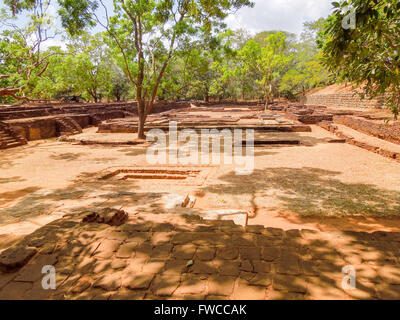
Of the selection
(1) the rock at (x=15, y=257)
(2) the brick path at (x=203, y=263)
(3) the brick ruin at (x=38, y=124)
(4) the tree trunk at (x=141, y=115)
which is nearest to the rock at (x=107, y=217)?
(2) the brick path at (x=203, y=263)

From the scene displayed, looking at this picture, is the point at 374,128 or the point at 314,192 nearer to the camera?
the point at 314,192

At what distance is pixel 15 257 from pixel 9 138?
38.4ft

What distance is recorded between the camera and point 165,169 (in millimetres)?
7070

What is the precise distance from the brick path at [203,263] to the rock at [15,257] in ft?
0.15

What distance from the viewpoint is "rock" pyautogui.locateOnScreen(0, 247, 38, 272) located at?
87.6 inches

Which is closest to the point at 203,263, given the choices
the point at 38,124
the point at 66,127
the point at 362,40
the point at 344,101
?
the point at 362,40

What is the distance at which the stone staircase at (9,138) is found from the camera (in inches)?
432

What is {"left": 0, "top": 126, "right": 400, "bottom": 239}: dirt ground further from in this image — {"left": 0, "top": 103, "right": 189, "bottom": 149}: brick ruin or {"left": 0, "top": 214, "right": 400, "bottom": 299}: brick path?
{"left": 0, "top": 103, "right": 189, "bottom": 149}: brick ruin

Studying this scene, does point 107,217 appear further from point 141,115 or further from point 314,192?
point 141,115

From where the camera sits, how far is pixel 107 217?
3.31 metres

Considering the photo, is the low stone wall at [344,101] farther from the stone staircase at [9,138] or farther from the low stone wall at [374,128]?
the stone staircase at [9,138]

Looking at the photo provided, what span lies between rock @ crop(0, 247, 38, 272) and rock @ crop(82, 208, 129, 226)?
0.87m
